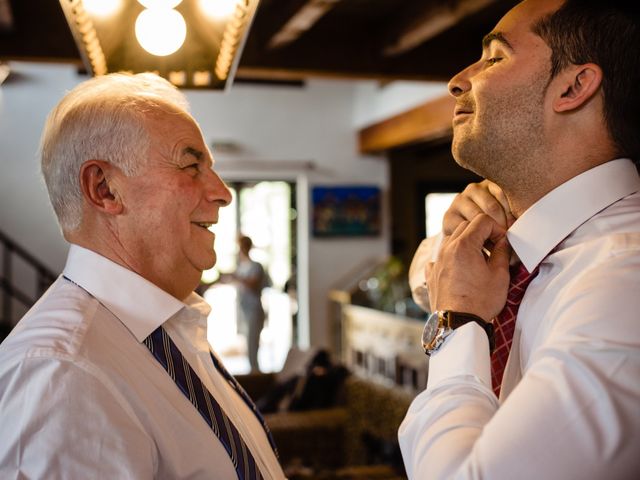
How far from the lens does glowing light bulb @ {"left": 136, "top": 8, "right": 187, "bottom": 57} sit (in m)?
1.80

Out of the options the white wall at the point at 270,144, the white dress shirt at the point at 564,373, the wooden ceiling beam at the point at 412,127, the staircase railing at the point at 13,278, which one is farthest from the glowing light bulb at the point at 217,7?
the staircase railing at the point at 13,278

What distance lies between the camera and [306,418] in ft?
13.8

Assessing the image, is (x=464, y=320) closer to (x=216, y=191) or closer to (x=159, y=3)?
(x=216, y=191)

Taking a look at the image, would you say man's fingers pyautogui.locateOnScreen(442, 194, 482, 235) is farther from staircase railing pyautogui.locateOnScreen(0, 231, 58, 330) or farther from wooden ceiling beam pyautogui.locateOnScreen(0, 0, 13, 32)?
staircase railing pyautogui.locateOnScreen(0, 231, 58, 330)

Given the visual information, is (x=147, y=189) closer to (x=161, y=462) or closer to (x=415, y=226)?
(x=161, y=462)

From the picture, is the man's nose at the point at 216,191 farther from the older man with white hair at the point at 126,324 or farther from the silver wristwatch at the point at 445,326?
the silver wristwatch at the point at 445,326

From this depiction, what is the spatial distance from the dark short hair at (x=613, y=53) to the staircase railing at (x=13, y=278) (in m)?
8.10

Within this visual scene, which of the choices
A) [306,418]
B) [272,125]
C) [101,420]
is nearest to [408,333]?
[306,418]

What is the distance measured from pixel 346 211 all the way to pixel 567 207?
860cm

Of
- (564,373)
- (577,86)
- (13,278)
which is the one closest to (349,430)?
(577,86)

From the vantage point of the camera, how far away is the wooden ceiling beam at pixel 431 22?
418cm

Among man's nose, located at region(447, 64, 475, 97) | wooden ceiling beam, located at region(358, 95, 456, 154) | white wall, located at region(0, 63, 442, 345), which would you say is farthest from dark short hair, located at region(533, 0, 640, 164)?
white wall, located at region(0, 63, 442, 345)

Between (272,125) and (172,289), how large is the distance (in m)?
8.33


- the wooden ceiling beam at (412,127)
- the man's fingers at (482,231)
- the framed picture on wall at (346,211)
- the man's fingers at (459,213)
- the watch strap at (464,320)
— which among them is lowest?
the framed picture on wall at (346,211)
